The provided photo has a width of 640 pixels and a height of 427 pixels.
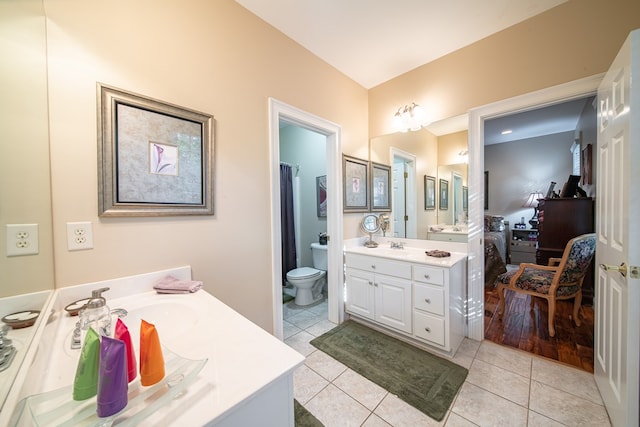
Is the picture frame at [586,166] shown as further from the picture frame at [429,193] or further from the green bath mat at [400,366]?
the green bath mat at [400,366]

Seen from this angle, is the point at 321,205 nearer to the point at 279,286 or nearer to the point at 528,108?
the point at 279,286

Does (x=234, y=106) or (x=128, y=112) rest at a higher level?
(x=234, y=106)

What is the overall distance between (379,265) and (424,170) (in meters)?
1.19

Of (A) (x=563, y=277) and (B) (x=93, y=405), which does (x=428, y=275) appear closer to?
(A) (x=563, y=277)

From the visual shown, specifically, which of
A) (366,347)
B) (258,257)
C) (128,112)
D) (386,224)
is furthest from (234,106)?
(366,347)

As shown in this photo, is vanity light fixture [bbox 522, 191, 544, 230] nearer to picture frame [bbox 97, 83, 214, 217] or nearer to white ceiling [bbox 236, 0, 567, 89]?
white ceiling [bbox 236, 0, 567, 89]

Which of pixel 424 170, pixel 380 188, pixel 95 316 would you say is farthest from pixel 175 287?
pixel 424 170

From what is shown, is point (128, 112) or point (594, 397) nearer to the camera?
point (128, 112)

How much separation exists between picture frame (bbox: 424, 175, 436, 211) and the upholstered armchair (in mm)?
1075

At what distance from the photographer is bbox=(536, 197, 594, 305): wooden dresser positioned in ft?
9.07

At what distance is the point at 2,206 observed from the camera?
2.75ft

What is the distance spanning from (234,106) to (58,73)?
2.72 feet

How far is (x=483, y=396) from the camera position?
146 centimetres

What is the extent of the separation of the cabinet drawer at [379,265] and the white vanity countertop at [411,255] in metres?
0.04
